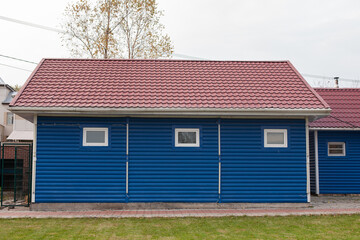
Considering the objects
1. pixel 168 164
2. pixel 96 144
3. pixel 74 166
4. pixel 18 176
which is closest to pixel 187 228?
pixel 168 164

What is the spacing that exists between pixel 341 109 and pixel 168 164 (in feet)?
26.9

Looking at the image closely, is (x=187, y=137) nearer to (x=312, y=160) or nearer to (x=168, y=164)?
(x=168, y=164)

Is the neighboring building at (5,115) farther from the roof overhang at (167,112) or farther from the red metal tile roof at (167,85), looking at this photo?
the roof overhang at (167,112)

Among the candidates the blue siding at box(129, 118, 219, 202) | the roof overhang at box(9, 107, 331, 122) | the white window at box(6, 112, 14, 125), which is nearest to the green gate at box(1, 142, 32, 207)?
the roof overhang at box(9, 107, 331, 122)

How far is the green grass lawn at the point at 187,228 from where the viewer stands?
7.68m

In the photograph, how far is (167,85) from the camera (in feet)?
39.8

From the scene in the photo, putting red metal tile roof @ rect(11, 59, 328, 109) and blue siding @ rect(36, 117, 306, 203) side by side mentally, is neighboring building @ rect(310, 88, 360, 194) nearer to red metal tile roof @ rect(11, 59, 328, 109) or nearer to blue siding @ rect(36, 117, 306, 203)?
red metal tile roof @ rect(11, 59, 328, 109)

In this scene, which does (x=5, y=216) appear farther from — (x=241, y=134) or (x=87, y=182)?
(x=241, y=134)

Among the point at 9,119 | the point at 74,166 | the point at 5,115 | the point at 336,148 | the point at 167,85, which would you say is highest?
the point at 5,115

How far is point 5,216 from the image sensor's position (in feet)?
32.4

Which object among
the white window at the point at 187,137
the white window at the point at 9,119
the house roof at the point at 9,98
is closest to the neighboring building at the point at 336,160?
the white window at the point at 187,137

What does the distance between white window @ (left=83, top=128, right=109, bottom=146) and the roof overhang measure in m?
0.47

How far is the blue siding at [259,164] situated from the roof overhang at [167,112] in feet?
1.67

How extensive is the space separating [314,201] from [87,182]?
7.54m
